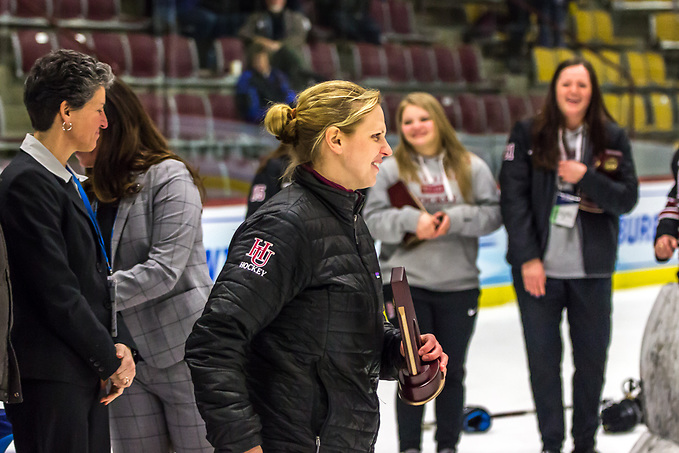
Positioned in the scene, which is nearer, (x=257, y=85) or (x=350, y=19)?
(x=257, y=85)

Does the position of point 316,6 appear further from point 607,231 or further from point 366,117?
point 366,117

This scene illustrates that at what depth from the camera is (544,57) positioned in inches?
327

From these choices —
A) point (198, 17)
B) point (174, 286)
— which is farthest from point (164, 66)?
point (174, 286)

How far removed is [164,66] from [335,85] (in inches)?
192

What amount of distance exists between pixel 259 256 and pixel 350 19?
650 centimetres

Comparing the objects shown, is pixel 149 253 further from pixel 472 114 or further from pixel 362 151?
pixel 472 114

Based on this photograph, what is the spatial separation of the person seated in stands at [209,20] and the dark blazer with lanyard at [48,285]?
15.8 feet

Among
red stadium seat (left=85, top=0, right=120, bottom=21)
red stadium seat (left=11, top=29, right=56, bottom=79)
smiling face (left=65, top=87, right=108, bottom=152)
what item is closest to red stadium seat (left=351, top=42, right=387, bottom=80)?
red stadium seat (left=85, top=0, right=120, bottom=21)

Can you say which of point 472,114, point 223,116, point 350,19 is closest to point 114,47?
point 223,116

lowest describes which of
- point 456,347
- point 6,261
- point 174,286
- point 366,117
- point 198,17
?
point 456,347

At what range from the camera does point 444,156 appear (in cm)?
328

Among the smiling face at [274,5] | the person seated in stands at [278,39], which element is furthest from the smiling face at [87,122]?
the smiling face at [274,5]

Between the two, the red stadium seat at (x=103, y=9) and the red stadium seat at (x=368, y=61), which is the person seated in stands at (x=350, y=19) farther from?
the red stadium seat at (x=103, y=9)

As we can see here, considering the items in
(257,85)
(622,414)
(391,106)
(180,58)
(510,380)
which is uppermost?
(180,58)
